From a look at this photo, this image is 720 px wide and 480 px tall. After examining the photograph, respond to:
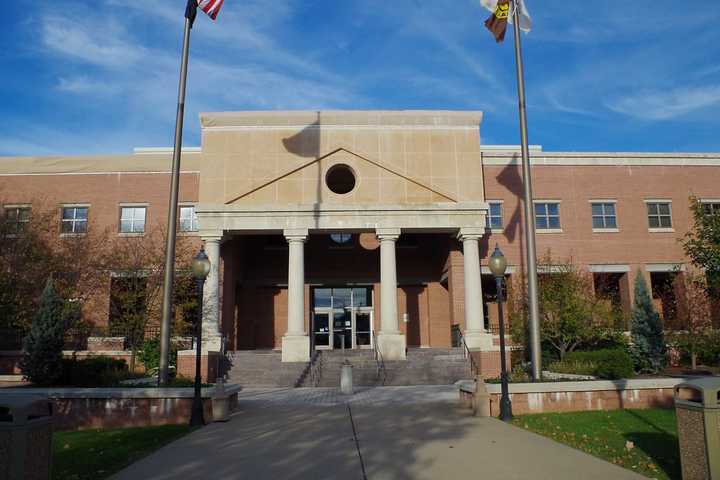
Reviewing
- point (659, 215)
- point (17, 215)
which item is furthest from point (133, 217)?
point (659, 215)

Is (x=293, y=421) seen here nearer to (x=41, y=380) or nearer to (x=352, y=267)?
(x=41, y=380)

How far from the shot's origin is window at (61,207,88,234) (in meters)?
31.8

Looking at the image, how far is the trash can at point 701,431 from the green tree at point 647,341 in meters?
21.0

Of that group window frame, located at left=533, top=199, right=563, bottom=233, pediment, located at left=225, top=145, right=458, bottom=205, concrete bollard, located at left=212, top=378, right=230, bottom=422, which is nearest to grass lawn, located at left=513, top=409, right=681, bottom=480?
concrete bollard, located at left=212, top=378, right=230, bottom=422

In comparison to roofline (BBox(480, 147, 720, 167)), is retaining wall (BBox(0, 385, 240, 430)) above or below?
below

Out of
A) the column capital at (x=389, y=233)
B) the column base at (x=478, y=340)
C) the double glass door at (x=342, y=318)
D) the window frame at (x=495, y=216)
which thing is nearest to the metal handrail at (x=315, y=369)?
the column capital at (x=389, y=233)

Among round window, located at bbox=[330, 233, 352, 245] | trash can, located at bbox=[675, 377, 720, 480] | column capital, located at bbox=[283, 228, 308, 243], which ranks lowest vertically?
trash can, located at bbox=[675, 377, 720, 480]

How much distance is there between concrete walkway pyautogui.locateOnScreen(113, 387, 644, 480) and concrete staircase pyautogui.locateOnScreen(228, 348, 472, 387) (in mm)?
9487

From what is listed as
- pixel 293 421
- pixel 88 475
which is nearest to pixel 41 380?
pixel 293 421

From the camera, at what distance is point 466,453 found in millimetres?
8984

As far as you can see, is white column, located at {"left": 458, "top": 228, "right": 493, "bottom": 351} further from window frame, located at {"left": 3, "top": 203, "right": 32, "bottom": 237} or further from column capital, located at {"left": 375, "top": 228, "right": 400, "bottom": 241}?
window frame, located at {"left": 3, "top": 203, "right": 32, "bottom": 237}

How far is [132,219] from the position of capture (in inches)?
1261

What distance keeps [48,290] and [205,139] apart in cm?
1268

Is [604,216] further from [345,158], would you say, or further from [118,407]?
[118,407]
